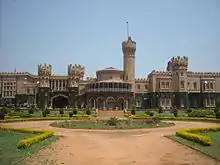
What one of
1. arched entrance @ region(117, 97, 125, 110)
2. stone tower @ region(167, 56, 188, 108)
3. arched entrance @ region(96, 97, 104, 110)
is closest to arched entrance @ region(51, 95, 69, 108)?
arched entrance @ region(96, 97, 104, 110)

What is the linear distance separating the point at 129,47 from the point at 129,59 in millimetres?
3386

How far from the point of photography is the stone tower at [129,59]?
76.3 m

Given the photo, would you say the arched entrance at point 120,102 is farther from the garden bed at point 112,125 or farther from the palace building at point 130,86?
the garden bed at point 112,125

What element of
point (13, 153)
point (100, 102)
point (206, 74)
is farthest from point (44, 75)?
point (13, 153)

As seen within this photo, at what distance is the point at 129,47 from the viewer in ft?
250

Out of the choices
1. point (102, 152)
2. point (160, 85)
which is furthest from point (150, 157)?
point (160, 85)

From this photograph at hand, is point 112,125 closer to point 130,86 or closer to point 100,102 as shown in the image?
point 100,102

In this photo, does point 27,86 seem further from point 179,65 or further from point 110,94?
point 179,65

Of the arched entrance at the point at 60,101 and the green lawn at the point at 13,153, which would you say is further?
the arched entrance at the point at 60,101

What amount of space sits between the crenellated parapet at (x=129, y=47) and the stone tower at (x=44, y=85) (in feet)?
75.0

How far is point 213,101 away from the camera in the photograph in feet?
255

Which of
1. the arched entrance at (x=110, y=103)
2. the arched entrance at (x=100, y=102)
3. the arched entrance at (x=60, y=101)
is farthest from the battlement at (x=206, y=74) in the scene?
the arched entrance at (x=60, y=101)

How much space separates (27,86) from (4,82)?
273 inches

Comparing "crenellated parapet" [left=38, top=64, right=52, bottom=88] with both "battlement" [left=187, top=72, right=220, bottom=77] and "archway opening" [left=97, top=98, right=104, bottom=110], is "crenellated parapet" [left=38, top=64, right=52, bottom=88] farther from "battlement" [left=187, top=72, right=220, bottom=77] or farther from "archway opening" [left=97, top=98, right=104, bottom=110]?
"battlement" [left=187, top=72, right=220, bottom=77]
